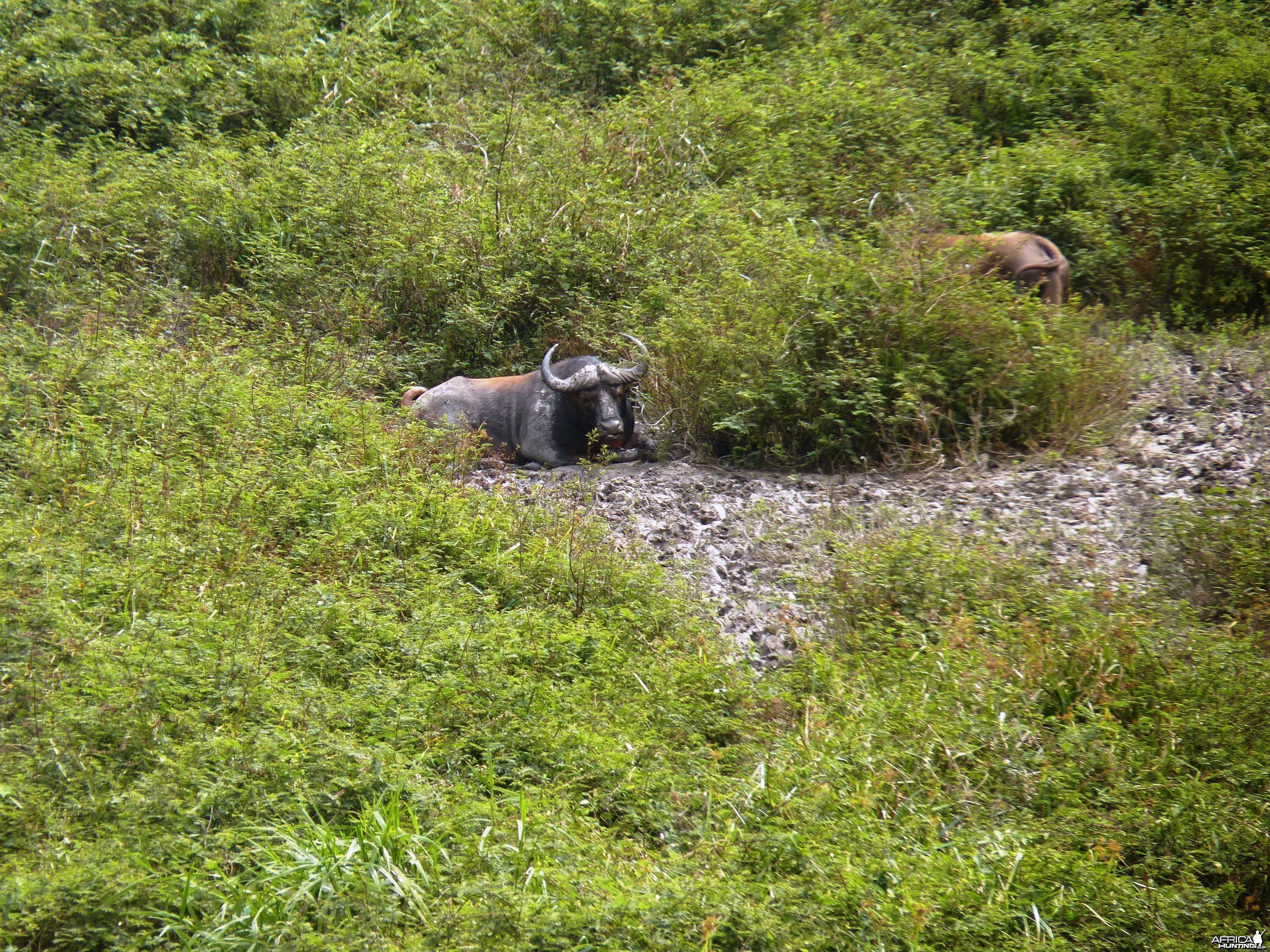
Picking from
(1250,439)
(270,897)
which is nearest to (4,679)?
(270,897)

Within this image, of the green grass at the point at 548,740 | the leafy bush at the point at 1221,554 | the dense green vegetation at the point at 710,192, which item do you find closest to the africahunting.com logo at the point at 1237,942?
the green grass at the point at 548,740

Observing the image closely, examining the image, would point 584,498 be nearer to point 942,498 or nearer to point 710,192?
point 942,498

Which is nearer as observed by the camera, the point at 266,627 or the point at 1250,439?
the point at 266,627

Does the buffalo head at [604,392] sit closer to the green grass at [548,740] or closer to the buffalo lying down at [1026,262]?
the green grass at [548,740]

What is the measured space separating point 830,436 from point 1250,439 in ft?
7.65

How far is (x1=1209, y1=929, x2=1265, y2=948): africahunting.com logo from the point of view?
320 cm

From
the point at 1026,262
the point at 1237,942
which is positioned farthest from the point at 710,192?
the point at 1237,942

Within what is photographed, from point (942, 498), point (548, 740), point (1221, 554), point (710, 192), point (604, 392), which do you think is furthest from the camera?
point (710, 192)

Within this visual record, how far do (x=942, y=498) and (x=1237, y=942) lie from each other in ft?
10.2

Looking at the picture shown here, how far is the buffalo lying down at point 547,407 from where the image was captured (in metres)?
7.33

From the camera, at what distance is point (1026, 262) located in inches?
294

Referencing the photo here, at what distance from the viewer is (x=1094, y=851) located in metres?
3.47

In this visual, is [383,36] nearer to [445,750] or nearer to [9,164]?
[9,164]

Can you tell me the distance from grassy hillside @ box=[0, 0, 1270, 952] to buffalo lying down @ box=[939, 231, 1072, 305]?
44 centimetres
